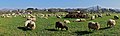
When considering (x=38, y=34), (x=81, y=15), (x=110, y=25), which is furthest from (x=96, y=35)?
(x=81, y=15)

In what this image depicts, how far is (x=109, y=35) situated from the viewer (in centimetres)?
3228

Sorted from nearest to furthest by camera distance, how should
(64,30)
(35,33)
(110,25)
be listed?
(35,33) < (64,30) < (110,25)

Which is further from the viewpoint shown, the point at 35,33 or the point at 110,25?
the point at 110,25

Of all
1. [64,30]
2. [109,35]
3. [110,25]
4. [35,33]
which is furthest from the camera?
[110,25]

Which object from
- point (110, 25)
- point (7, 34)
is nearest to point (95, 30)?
point (110, 25)

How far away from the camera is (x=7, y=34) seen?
1289 inches

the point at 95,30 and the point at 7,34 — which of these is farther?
the point at 95,30

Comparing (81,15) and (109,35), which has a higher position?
(109,35)

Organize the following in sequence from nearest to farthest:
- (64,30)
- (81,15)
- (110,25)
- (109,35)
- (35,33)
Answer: (109,35) < (35,33) < (64,30) < (110,25) < (81,15)

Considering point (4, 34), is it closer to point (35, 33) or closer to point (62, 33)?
point (35, 33)

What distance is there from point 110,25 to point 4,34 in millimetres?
16969

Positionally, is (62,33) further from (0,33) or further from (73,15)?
(73,15)

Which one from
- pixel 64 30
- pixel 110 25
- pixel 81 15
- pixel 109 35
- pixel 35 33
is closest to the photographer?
pixel 109 35

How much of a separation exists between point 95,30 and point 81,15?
3218 cm
